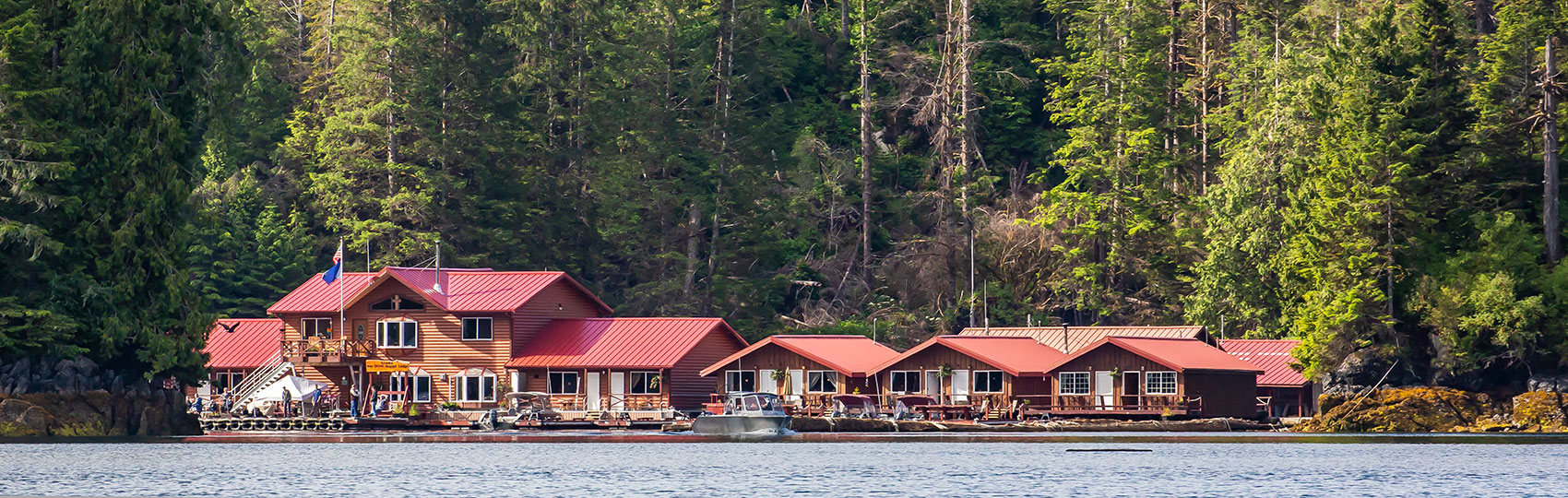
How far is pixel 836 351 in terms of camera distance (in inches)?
3376

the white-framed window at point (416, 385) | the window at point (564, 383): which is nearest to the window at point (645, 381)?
the window at point (564, 383)

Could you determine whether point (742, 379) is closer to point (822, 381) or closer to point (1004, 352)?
point (822, 381)

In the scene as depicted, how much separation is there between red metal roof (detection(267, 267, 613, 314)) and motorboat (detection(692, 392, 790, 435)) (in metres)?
13.8

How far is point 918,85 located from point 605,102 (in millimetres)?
15219

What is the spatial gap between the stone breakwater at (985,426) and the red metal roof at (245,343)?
1914cm

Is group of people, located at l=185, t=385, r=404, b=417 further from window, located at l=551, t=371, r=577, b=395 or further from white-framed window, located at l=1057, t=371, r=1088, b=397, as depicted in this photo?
white-framed window, located at l=1057, t=371, r=1088, b=397

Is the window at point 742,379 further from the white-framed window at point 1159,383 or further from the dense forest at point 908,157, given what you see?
the white-framed window at point 1159,383

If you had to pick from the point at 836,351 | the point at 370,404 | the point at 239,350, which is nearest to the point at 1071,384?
the point at 836,351

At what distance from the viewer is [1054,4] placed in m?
106

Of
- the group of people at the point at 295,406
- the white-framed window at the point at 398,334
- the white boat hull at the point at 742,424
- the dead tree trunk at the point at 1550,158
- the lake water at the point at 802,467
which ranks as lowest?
the lake water at the point at 802,467

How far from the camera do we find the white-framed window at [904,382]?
276ft

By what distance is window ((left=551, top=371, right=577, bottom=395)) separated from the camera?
85.5 m

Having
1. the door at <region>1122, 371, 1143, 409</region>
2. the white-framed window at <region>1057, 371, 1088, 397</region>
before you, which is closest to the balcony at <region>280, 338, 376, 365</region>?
the white-framed window at <region>1057, 371, 1088, 397</region>

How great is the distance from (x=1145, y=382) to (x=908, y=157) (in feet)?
97.6
